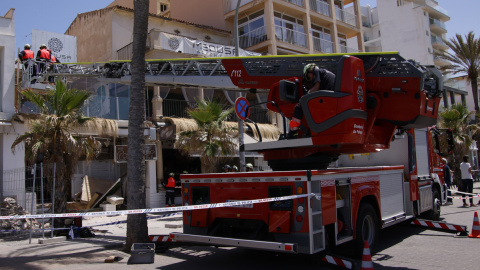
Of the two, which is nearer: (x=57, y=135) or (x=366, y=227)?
(x=366, y=227)

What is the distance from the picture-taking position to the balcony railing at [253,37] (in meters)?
26.7

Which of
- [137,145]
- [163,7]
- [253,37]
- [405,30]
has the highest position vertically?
[405,30]

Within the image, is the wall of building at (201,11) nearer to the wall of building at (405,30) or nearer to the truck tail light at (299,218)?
the truck tail light at (299,218)

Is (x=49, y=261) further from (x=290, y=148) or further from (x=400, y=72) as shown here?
(x=400, y=72)

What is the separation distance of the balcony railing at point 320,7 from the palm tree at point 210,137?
18403mm

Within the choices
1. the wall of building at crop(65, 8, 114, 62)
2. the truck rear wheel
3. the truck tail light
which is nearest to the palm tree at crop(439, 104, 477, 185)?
the truck rear wheel

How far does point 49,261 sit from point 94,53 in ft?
61.8

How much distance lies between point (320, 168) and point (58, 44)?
1779cm

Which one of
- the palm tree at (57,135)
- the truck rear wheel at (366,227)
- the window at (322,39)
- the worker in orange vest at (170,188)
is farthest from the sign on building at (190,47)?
the truck rear wheel at (366,227)

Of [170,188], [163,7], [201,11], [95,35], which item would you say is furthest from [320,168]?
[163,7]

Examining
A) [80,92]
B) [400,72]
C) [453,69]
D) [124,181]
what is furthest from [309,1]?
[400,72]

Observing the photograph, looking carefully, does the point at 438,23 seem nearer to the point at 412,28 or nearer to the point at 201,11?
the point at 412,28

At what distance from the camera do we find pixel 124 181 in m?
18.1

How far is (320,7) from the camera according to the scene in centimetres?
3080
